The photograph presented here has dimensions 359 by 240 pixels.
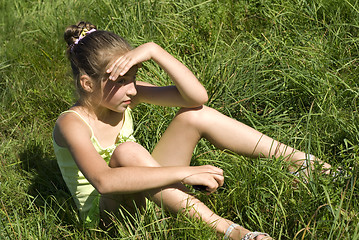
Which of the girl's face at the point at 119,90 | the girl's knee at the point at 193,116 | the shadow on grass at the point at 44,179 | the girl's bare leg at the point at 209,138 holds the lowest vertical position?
the shadow on grass at the point at 44,179

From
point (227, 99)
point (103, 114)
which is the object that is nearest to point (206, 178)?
point (103, 114)

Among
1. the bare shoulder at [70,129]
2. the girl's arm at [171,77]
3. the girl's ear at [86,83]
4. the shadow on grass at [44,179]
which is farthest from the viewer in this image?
the shadow on grass at [44,179]

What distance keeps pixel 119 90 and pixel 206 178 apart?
2.07ft

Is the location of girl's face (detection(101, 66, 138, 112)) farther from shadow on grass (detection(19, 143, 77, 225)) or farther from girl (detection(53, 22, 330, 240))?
shadow on grass (detection(19, 143, 77, 225))

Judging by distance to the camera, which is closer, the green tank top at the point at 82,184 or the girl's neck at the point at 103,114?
the green tank top at the point at 82,184

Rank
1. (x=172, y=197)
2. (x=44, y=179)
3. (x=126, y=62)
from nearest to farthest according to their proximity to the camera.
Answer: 1. (x=172, y=197)
2. (x=126, y=62)
3. (x=44, y=179)

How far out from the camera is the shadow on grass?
3021 millimetres

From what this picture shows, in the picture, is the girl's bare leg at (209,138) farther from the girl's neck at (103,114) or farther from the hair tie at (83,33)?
Result: the hair tie at (83,33)

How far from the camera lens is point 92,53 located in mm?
2730

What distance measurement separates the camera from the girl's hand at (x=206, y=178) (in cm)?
239

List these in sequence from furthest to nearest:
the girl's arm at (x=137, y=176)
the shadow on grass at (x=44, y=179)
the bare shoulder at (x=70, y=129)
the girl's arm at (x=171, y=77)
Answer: the shadow on grass at (x=44, y=179) < the girl's arm at (x=171, y=77) < the bare shoulder at (x=70, y=129) < the girl's arm at (x=137, y=176)

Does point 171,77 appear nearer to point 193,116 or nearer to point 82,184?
point 193,116

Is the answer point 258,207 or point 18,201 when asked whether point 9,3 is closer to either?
point 18,201

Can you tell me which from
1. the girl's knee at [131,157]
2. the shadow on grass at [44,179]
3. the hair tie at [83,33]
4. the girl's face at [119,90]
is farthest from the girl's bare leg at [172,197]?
the hair tie at [83,33]
